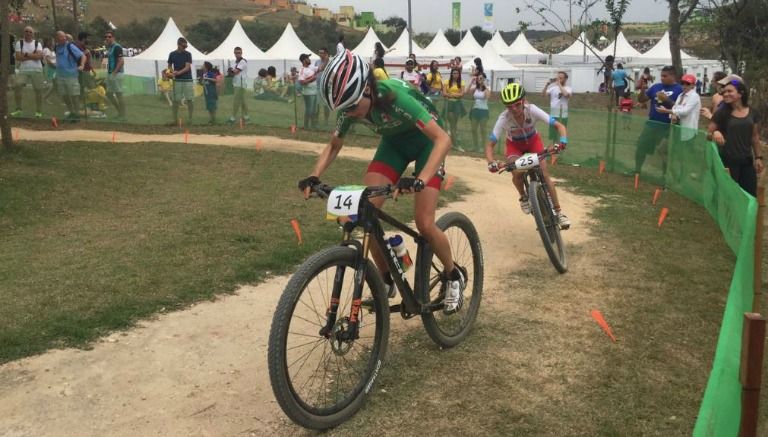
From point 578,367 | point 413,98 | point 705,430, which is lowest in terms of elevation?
point 578,367

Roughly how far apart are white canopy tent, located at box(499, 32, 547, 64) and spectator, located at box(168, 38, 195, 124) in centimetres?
3684

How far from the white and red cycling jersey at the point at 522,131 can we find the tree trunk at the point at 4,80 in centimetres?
841

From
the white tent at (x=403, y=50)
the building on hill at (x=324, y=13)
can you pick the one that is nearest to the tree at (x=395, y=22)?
the building on hill at (x=324, y=13)

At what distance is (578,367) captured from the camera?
464 centimetres

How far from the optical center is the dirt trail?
3818 millimetres

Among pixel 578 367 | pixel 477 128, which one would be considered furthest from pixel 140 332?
pixel 477 128

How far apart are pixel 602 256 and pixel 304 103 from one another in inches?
480

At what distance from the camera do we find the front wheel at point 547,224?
6680 millimetres

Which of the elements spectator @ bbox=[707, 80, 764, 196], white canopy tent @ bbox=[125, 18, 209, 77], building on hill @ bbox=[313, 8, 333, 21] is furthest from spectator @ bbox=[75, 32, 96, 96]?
building on hill @ bbox=[313, 8, 333, 21]

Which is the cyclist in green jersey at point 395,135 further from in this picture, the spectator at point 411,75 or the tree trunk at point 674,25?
the tree trunk at point 674,25

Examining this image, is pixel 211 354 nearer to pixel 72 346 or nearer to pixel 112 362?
pixel 112 362

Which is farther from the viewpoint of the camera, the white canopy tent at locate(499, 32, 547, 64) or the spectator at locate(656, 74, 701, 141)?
the white canopy tent at locate(499, 32, 547, 64)

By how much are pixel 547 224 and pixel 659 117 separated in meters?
5.97

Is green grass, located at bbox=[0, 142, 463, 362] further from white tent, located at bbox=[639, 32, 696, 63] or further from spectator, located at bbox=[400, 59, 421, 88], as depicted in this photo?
white tent, located at bbox=[639, 32, 696, 63]
